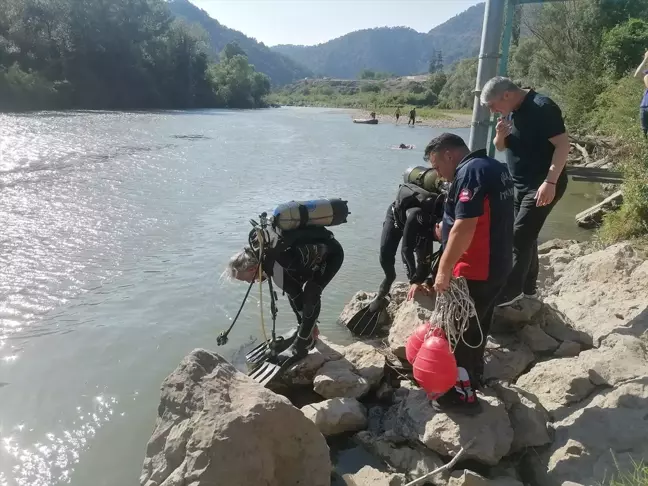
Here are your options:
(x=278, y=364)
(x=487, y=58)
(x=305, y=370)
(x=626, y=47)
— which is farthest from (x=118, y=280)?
(x=626, y=47)

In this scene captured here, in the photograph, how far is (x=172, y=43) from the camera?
7219 cm

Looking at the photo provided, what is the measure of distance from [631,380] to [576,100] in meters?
19.6

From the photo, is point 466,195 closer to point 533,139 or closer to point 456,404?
point 456,404

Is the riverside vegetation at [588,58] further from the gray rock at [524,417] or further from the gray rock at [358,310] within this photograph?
the gray rock at [524,417]

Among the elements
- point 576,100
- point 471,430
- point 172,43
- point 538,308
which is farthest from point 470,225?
point 172,43

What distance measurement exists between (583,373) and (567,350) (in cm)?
68

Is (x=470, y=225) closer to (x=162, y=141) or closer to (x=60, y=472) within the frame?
(x=60, y=472)

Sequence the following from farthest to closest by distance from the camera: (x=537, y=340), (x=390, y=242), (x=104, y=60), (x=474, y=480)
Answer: (x=104, y=60) < (x=390, y=242) < (x=537, y=340) < (x=474, y=480)

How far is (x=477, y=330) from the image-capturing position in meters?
3.53

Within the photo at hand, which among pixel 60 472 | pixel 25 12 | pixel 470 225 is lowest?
pixel 60 472

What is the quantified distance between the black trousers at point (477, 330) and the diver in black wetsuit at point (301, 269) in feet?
3.85

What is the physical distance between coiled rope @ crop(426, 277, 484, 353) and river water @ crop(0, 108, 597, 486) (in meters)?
2.09

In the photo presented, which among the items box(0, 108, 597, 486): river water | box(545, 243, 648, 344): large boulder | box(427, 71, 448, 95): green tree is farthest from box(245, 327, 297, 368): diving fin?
box(427, 71, 448, 95): green tree

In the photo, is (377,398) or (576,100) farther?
(576,100)
